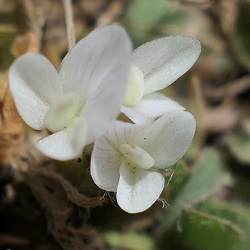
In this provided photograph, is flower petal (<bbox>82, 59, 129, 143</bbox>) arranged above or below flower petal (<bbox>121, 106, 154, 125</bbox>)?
above

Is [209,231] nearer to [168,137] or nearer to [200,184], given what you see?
[200,184]

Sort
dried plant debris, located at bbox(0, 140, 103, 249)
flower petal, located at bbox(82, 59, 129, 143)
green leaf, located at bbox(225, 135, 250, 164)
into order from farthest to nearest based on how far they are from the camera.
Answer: green leaf, located at bbox(225, 135, 250, 164), dried plant debris, located at bbox(0, 140, 103, 249), flower petal, located at bbox(82, 59, 129, 143)

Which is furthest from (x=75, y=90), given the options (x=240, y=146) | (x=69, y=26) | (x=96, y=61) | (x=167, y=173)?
(x=240, y=146)

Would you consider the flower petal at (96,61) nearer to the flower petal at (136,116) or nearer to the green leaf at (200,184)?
the flower petal at (136,116)

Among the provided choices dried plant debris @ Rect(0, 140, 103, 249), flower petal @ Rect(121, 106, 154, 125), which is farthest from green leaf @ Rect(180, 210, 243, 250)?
flower petal @ Rect(121, 106, 154, 125)

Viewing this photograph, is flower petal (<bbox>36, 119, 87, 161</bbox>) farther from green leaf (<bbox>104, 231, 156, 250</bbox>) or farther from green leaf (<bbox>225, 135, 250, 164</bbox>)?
green leaf (<bbox>225, 135, 250, 164</bbox>)

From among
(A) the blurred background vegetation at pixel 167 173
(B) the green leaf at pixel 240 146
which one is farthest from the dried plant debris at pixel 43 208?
(B) the green leaf at pixel 240 146
